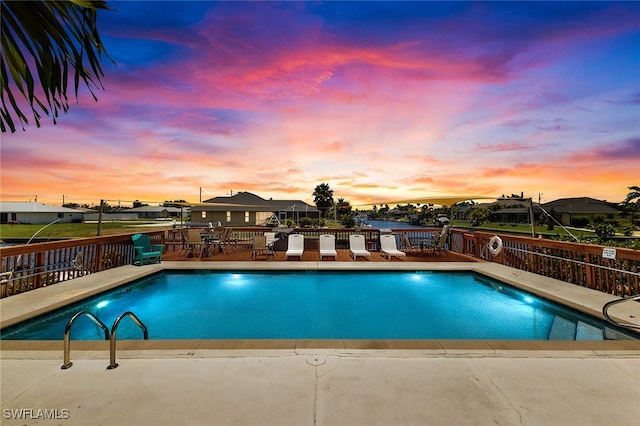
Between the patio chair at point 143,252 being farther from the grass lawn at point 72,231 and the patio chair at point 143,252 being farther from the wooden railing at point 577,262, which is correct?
the grass lawn at point 72,231

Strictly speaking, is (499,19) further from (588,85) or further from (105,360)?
(105,360)

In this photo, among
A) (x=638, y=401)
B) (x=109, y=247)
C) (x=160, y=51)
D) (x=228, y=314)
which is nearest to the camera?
(x=638, y=401)

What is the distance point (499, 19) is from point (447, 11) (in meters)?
1.44

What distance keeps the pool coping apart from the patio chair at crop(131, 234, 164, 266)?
0.37 metres

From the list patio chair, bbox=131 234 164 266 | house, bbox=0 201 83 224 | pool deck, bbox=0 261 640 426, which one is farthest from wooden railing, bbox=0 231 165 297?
house, bbox=0 201 83 224

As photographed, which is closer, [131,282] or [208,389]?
[208,389]

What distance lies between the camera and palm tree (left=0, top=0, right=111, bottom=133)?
1795mm

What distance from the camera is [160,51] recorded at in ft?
28.2

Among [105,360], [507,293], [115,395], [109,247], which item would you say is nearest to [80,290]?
[109,247]

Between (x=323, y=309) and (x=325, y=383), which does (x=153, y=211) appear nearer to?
(x=323, y=309)

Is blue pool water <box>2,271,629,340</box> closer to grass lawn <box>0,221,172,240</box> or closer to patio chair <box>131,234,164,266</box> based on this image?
patio chair <box>131,234,164,266</box>

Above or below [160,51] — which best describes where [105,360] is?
below

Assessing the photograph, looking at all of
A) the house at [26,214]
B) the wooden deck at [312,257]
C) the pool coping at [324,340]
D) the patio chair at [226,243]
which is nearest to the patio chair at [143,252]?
the pool coping at [324,340]

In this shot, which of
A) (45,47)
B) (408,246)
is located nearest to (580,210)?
(408,246)
